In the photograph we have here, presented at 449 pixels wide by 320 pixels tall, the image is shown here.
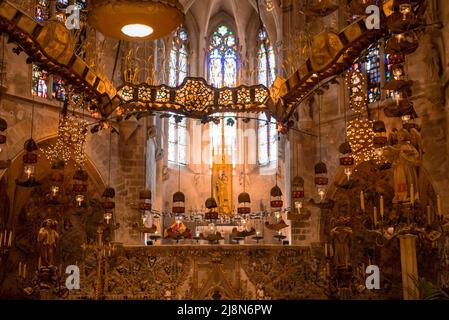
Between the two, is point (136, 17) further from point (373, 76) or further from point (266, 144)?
point (266, 144)

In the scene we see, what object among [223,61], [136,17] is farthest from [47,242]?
[223,61]

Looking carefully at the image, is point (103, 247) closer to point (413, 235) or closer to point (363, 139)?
point (363, 139)

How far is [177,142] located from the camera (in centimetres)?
2491

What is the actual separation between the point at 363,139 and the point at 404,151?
646 cm

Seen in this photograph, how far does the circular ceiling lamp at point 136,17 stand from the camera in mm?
6988

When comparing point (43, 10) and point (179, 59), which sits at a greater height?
point (179, 59)

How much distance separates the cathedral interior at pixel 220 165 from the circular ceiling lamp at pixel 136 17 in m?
0.04

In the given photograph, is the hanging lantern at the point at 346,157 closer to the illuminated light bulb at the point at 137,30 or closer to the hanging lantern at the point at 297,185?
the hanging lantern at the point at 297,185

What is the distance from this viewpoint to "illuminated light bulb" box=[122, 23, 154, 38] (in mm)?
7370

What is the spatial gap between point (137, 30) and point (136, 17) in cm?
36

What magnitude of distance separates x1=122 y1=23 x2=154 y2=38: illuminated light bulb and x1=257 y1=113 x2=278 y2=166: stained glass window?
16838 mm

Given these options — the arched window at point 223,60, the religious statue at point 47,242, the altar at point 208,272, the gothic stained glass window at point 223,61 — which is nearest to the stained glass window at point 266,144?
the arched window at point 223,60

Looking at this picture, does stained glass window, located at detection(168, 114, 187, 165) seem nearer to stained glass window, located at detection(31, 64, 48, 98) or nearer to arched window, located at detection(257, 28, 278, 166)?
arched window, located at detection(257, 28, 278, 166)
